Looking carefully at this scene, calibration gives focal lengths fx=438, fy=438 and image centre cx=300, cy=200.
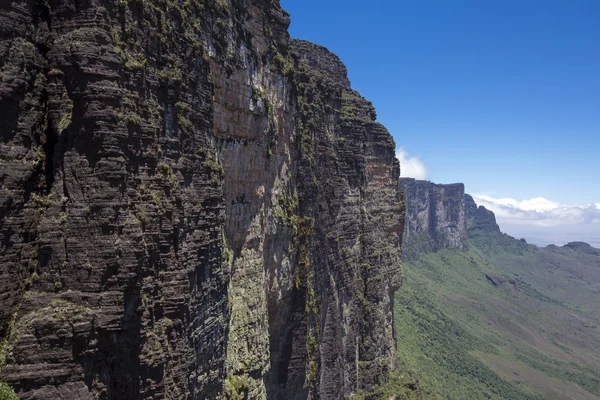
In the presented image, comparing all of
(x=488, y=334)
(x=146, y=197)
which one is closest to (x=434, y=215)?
(x=488, y=334)

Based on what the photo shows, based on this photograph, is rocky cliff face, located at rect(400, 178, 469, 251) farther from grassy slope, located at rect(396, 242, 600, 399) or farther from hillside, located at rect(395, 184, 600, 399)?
grassy slope, located at rect(396, 242, 600, 399)

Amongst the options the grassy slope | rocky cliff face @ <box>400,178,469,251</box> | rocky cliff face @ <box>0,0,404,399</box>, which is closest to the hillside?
the grassy slope

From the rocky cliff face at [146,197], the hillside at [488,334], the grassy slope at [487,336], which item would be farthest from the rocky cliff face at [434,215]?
the rocky cliff face at [146,197]

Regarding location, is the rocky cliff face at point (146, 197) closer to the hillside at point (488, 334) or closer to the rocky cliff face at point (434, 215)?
the hillside at point (488, 334)

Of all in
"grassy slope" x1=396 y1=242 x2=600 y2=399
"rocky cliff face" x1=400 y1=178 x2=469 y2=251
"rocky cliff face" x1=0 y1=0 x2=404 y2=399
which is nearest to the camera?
"rocky cliff face" x1=0 y1=0 x2=404 y2=399

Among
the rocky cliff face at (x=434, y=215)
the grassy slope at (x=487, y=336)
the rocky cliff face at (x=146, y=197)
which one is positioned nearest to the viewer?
the rocky cliff face at (x=146, y=197)

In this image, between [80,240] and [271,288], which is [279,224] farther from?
[80,240]
